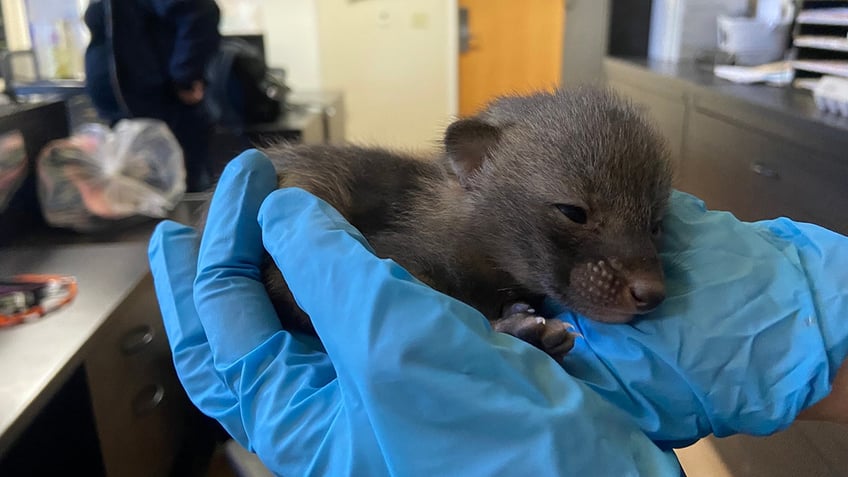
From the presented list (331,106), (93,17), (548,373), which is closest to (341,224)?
(548,373)

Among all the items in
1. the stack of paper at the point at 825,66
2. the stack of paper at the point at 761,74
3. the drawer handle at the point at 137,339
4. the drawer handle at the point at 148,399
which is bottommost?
the drawer handle at the point at 148,399

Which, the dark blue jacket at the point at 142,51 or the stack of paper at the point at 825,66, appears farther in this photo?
the dark blue jacket at the point at 142,51

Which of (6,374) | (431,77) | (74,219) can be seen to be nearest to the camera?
(6,374)

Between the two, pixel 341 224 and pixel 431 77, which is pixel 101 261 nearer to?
pixel 341 224

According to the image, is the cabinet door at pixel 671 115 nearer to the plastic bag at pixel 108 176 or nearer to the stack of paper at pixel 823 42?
the stack of paper at pixel 823 42

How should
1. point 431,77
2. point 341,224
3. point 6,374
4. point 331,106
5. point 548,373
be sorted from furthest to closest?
point 431,77 → point 331,106 → point 6,374 → point 341,224 → point 548,373

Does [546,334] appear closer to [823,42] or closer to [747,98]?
[747,98]

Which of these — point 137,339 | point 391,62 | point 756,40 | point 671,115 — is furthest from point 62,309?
point 391,62

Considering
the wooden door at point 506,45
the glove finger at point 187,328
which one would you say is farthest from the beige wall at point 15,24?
the glove finger at point 187,328
